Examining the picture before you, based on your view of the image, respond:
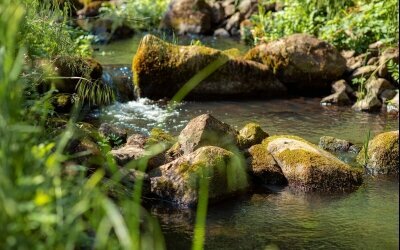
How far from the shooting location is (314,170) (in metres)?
6.97

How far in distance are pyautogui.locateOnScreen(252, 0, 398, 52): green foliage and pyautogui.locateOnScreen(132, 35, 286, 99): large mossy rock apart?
1858 mm

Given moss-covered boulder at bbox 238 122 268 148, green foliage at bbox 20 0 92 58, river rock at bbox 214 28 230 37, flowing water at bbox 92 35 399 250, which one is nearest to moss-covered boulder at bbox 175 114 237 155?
moss-covered boulder at bbox 238 122 268 148

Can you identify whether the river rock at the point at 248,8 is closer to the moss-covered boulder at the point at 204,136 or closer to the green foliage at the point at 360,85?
the green foliage at the point at 360,85

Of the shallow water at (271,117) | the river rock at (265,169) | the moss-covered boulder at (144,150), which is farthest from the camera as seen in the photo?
the shallow water at (271,117)

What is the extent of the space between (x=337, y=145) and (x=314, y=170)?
148 centimetres

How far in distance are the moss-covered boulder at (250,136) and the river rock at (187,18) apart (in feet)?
31.6

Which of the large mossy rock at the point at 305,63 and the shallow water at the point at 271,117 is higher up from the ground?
the large mossy rock at the point at 305,63

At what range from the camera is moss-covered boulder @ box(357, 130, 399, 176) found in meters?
7.57

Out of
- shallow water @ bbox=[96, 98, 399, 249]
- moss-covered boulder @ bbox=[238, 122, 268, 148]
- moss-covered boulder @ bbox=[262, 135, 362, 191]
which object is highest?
moss-covered boulder @ bbox=[238, 122, 268, 148]

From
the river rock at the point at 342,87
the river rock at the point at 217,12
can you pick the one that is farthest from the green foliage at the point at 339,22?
the river rock at the point at 217,12

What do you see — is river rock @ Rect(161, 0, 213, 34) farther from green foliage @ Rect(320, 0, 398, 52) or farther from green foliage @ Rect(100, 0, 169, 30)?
green foliage @ Rect(320, 0, 398, 52)

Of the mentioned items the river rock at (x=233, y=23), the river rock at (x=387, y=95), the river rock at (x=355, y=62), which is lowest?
the river rock at (x=387, y=95)

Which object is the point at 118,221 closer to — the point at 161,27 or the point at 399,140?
the point at 399,140

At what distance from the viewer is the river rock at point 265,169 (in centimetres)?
714
